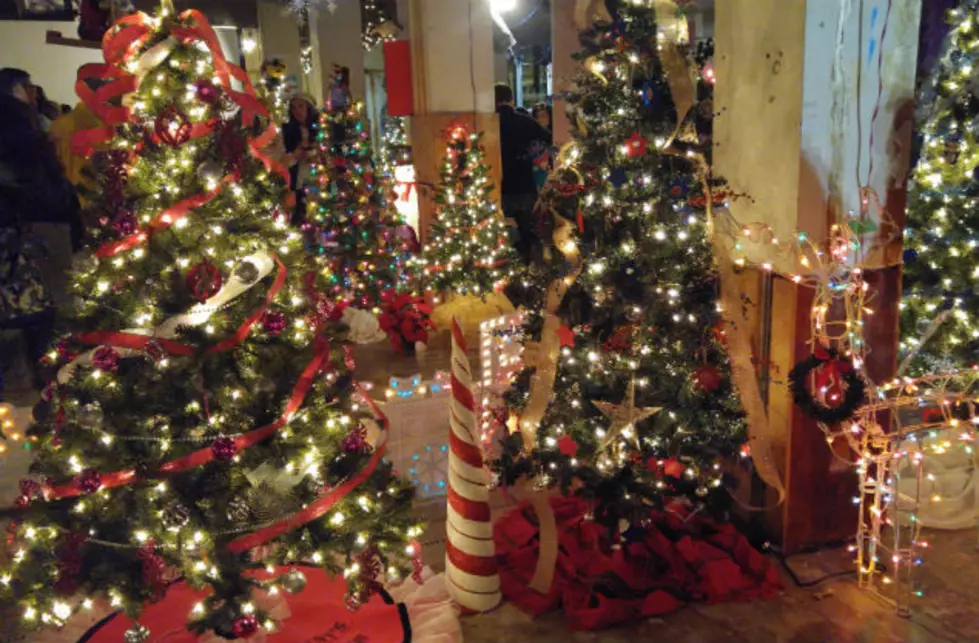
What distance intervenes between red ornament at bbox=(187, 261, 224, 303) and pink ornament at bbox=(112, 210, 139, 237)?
245mm

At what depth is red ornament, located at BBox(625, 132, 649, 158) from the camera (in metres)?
3.45

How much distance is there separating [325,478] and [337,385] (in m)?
0.36

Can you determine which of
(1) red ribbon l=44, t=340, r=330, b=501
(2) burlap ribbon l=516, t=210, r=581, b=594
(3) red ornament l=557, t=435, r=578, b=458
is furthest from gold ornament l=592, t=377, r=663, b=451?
(1) red ribbon l=44, t=340, r=330, b=501

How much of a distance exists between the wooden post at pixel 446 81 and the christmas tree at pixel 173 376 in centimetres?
541

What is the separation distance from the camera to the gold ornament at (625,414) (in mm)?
3557

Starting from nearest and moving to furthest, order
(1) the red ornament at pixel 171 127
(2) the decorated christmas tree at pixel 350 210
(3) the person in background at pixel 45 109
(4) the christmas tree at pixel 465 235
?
(1) the red ornament at pixel 171 127 → (3) the person in background at pixel 45 109 → (2) the decorated christmas tree at pixel 350 210 → (4) the christmas tree at pixel 465 235

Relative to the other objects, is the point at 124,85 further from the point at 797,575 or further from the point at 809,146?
the point at 797,575

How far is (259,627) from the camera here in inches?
124

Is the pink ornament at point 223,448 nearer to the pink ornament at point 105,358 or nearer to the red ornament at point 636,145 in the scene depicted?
the pink ornament at point 105,358

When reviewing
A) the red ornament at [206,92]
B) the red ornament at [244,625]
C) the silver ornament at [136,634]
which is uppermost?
the red ornament at [206,92]

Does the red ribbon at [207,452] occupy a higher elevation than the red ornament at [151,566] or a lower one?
higher

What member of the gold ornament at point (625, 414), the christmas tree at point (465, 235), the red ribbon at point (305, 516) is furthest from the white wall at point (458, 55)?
the red ribbon at point (305, 516)

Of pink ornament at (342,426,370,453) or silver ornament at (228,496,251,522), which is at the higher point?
pink ornament at (342,426,370,453)

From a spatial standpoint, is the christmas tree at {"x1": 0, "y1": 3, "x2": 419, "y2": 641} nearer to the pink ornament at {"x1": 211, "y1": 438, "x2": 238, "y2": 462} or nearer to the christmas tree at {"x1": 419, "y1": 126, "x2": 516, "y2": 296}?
the pink ornament at {"x1": 211, "y1": 438, "x2": 238, "y2": 462}
